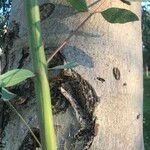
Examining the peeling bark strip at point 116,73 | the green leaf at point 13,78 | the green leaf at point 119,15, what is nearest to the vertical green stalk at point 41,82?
the green leaf at point 13,78

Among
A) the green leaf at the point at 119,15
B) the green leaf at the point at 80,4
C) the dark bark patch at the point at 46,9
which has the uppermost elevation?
the green leaf at the point at 80,4

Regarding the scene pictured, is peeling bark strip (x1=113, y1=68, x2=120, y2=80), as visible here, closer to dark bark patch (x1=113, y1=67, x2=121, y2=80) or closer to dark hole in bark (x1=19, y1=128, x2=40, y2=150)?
dark bark patch (x1=113, y1=67, x2=121, y2=80)

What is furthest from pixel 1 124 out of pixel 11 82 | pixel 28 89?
pixel 11 82

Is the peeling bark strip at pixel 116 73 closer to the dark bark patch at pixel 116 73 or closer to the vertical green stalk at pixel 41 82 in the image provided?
the dark bark patch at pixel 116 73

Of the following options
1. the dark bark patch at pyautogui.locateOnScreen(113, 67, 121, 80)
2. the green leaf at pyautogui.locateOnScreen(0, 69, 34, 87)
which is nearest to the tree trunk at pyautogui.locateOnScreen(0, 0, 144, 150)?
the dark bark patch at pyautogui.locateOnScreen(113, 67, 121, 80)

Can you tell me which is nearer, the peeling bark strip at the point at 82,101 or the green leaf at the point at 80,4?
the green leaf at the point at 80,4
